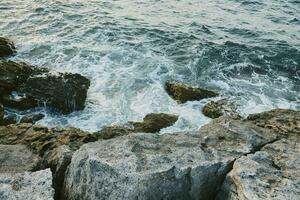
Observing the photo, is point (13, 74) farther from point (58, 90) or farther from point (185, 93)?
point (185, 93)

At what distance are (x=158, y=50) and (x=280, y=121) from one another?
8872 millimetres

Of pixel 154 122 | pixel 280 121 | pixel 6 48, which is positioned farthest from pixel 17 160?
pixel 6 48

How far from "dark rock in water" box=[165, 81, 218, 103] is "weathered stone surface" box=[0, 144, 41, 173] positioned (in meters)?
7.34

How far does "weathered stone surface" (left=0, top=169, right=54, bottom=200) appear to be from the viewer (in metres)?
4.50

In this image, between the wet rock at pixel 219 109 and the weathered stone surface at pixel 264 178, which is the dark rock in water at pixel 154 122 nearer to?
the wet rock at pixel 219 109

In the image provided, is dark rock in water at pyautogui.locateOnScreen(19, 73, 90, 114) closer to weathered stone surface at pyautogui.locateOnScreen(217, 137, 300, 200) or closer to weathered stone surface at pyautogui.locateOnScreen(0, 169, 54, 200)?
weathered stone surface at pyautogui.locateOnScreen(0, 169, 54, 200)

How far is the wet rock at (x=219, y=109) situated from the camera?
1232 centimetres

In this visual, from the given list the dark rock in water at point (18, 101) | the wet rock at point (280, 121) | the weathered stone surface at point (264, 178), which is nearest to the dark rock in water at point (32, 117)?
the dark rock in water at point (18, 101)

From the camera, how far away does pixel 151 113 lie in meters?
11.9

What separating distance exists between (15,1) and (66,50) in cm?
794

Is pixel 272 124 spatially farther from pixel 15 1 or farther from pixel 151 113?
pixel 15 1

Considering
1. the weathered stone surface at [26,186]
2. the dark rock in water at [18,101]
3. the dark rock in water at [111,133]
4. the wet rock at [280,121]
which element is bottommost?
the dark rock in water at [18,101]

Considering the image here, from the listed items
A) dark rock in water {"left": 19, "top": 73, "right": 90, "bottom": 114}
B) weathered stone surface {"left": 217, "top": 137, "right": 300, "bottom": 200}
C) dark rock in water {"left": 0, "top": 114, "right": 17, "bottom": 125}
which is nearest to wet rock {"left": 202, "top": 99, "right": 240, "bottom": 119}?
dark rock in water {"left": 19, "top": 73, "right": 90, "bottom": 114}

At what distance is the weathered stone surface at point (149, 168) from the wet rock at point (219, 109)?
20.7ft
